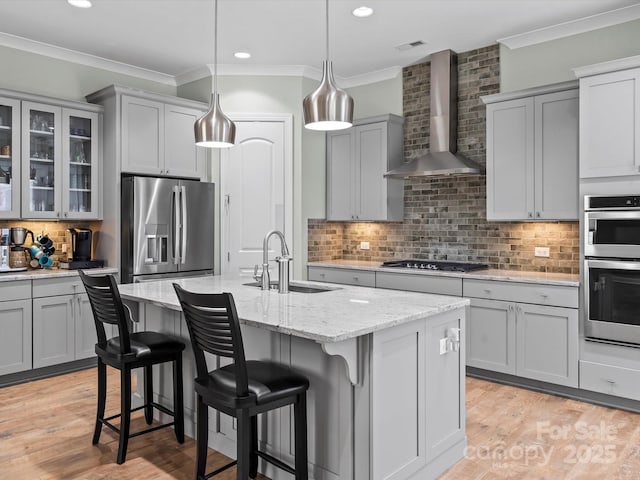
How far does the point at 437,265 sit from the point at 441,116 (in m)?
1.46

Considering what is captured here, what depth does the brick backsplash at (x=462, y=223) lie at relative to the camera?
4.54 metres

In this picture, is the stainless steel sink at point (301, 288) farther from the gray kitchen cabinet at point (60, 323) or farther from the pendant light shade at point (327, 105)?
the gray kitchen cabinet at point (60, 323)

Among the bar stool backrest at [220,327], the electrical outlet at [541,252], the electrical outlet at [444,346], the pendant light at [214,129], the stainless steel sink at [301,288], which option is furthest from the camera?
the electrical outlet at [541,252]

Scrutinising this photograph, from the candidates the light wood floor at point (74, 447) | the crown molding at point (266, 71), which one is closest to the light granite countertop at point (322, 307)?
the light wood floor at point (74, 447)

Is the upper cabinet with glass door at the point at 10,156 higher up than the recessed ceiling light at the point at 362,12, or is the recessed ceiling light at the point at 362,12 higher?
the recessed ceiling light at the point at 362,12

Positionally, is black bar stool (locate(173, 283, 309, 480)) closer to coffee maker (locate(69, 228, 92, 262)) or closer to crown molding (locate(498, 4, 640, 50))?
coffee maker (locate(69, 228, 92, 262))

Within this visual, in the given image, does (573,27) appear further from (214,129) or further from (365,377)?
(365,377)

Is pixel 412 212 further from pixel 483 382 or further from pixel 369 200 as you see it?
pixel 483 382

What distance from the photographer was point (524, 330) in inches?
157

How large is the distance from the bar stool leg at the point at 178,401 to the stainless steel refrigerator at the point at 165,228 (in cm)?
196

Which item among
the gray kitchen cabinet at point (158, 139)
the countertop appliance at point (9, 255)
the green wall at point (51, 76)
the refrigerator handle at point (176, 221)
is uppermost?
the green wall at point (51, 76)

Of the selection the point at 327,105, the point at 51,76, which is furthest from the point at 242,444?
the point at 51,76

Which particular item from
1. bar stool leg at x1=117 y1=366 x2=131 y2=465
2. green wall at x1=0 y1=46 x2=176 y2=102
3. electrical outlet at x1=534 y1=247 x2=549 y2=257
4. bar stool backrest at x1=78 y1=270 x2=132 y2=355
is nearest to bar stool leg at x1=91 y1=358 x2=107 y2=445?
bar stool backrest at x1=78 y1=270 x2=132 y2=355

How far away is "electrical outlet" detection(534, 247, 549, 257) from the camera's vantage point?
4465 millimetres
